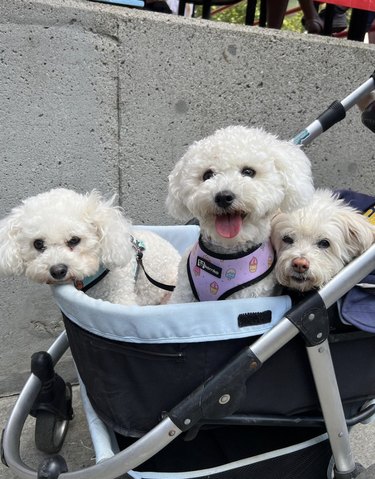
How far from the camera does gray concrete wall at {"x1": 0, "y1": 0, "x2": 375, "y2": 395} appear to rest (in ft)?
6.25

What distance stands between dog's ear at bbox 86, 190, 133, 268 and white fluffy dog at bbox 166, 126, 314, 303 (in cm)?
21

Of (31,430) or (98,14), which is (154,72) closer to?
(98,14)

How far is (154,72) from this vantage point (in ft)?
6.79

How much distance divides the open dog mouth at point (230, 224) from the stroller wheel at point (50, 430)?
1070 mm

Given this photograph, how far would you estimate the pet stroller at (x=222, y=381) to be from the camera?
1132 mm

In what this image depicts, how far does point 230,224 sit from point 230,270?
0.56 feet

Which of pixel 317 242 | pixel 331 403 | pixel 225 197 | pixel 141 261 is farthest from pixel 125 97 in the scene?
pixel 331 403

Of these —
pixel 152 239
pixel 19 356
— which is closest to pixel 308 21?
pixel 152 239

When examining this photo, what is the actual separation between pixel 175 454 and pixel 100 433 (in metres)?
0.30

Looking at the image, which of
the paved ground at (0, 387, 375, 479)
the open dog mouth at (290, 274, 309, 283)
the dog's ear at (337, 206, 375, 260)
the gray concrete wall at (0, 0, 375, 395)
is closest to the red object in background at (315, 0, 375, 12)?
the gray concrete wall at (0, 0, 375, 395)

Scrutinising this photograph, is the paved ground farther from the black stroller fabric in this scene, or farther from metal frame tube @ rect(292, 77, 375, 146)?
metal frame tube @ rect(292, 77, 375, 146)

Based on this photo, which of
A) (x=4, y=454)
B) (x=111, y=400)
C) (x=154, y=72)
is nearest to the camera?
(x=111, y=400)

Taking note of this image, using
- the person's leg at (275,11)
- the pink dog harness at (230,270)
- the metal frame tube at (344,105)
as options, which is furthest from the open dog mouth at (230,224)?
the person's leg at (275,11)

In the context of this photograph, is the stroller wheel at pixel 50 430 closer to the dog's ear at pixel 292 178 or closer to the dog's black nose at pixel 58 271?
the dog's black nose at pixel 58 271
